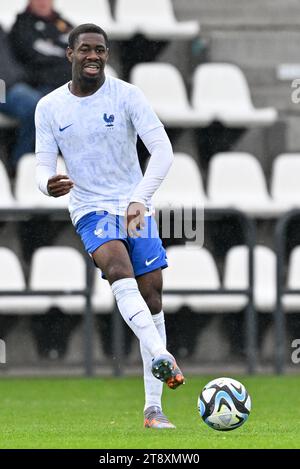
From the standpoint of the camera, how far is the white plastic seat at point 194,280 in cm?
1218

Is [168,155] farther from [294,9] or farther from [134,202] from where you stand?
[294,9]

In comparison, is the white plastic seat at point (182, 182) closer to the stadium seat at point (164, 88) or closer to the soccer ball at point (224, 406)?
the stadium seat at point (164, 88)

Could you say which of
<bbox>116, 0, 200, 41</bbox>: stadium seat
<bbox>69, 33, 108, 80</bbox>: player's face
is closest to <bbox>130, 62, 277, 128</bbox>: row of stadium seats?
<bbox>116, 0, 200, 41</bbox>: stadium seat

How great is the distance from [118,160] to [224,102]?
5.79 metres

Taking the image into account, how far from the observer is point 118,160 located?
7.91 metres

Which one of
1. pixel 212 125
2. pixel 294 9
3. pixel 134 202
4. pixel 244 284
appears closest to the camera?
pixel 134 202

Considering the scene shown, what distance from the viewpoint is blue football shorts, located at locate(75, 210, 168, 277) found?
769 centimetres

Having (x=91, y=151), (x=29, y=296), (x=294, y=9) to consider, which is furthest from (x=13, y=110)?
(x=91, y=151)

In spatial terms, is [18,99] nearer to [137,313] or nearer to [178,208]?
[178,208]

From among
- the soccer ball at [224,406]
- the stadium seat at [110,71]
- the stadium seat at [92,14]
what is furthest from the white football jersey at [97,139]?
the stadium seat at [92,14]

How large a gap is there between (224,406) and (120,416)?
164 cm

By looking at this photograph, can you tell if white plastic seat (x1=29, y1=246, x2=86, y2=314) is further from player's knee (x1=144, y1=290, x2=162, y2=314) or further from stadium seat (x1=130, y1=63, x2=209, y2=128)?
player's knee (x1=144, y1=290, x2=162, y2=314)

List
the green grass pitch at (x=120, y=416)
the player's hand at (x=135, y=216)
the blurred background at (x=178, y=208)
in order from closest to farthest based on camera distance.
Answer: the green grass pitch at (x=120, y=416)
the player's hand at (x=135, y=216)
the blurred background at (x=178, y=208)

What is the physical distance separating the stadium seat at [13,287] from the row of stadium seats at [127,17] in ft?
8.39
